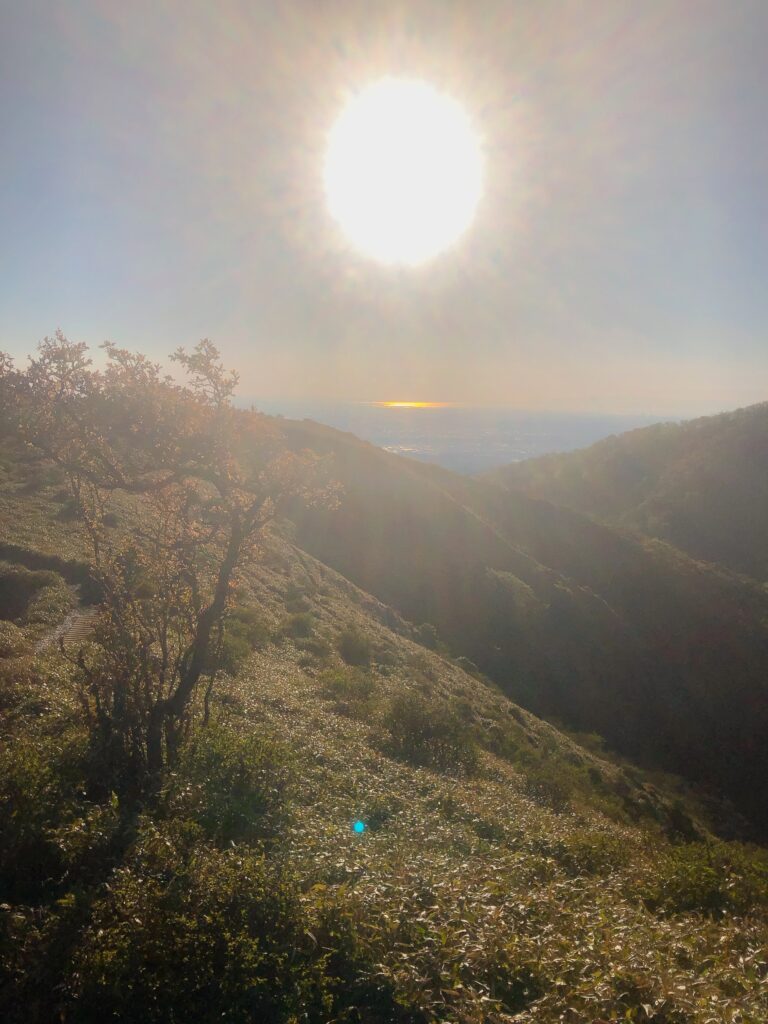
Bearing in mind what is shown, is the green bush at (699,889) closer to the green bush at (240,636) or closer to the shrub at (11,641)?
the green bush at (240,636)

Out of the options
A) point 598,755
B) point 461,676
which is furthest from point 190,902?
point 598,755

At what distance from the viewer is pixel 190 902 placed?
5.52m

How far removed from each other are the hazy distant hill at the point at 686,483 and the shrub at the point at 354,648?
4632 cm

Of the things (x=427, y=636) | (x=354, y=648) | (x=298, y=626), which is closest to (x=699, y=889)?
(x=354, y=648)

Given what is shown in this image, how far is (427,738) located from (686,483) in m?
62.0

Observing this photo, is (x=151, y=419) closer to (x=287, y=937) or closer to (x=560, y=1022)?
(x=287, y=937)

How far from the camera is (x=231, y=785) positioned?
8500mm

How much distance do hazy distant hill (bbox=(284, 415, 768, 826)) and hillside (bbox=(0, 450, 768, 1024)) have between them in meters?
19.5

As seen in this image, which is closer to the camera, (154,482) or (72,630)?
(154,482)

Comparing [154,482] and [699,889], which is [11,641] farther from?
[699,889]

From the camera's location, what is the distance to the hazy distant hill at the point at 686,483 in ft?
Answer: 190

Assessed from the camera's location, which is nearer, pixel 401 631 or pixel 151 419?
pixel 151 419

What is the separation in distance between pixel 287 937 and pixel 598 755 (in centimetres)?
2333

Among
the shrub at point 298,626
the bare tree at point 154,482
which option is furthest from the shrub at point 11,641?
the shrub at point 298,626
